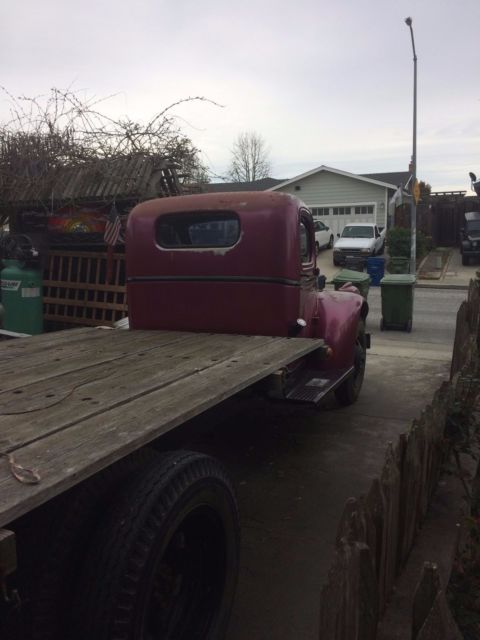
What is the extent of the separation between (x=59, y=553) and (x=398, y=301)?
980 centimetres

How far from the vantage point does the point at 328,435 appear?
494 centimetres

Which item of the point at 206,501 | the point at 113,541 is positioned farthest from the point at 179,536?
the point at 113,541

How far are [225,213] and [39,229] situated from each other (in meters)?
5.63

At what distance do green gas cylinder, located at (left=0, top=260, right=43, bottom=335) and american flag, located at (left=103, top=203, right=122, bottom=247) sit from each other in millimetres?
1274

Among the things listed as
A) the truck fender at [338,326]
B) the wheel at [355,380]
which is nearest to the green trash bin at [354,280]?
the wheel at [355,380]

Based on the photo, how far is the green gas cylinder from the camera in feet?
26.6

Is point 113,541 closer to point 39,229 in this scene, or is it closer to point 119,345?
point 119,345

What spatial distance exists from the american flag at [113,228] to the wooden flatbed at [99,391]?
14.2ft

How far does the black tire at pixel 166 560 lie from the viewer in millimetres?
1674

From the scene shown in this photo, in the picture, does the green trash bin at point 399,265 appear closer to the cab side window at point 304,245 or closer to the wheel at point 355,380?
the wheel at point 355,380

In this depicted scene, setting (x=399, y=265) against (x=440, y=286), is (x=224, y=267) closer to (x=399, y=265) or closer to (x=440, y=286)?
(x=440, y=286)

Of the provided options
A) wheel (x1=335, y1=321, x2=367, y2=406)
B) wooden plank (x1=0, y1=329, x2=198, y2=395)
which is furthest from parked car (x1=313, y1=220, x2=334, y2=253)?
wooden plank (x1=0, y1=329, x2=198, y2=395)

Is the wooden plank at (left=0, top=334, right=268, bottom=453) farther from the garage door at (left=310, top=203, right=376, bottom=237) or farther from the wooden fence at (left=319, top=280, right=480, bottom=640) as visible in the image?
the garage door at (left=310, top=203, right=376, bottom=237)

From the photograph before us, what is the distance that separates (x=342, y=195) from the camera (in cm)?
3045
